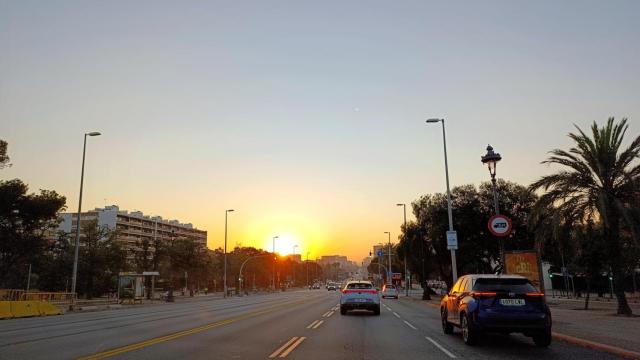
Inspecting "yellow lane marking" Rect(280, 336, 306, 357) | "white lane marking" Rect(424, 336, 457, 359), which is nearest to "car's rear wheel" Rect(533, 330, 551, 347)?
"white lane marking" Rect(424, 336, 457, 359)

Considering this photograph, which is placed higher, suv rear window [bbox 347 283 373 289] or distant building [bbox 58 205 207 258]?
distant building [bbox 58 205 207 258]

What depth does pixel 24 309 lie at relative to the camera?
2955 centimetres

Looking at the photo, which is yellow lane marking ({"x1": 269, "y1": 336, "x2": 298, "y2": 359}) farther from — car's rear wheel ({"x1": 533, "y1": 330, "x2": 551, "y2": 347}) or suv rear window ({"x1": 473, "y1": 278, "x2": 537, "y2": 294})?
car's rear wheel ({"x1": 533, "y1": 330, "x2": 551, "y2": 347})

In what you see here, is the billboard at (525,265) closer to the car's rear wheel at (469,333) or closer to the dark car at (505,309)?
the dark car at (505,309)

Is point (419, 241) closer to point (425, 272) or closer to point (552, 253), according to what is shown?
point (425, 272)

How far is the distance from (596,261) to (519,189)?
32.7 feet

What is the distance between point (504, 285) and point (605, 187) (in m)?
13.2

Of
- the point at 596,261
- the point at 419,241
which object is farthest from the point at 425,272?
the point at 596,261

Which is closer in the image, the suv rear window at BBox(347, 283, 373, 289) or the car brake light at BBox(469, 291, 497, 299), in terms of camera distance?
the car brake light at BBox(469, 291, 497, 299)

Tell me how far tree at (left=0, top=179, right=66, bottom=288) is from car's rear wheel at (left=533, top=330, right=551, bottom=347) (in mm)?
47776

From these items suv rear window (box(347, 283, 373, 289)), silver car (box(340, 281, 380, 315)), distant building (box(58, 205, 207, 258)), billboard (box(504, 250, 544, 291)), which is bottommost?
silver car (box(340, 281, 380, 315))

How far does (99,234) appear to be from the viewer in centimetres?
7012

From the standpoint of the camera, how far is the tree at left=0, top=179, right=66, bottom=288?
46.8 metres

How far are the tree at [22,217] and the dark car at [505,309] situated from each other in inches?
1839
